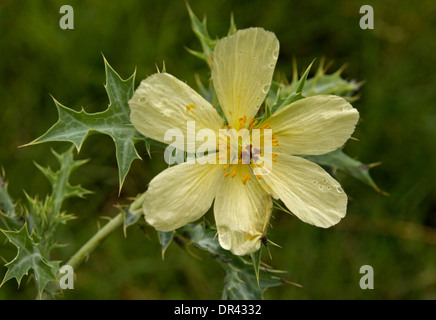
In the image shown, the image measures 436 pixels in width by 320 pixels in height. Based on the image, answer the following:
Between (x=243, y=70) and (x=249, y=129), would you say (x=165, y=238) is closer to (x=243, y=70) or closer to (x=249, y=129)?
(x=249, y=129)

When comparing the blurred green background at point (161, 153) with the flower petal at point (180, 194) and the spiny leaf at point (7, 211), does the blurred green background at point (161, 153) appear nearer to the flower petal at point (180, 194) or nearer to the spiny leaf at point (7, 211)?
the spiny leaf at point (7, 211)

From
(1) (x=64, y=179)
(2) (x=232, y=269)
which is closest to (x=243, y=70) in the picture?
(2) (x=232, y=269)

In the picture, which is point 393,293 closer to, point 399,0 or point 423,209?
point 423,209

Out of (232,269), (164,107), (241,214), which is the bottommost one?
(232,269)

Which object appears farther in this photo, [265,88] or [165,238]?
[165,238]

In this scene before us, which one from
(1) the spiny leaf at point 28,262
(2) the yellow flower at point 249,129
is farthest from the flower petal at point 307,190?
(1) the spiny leaf at point 28,262

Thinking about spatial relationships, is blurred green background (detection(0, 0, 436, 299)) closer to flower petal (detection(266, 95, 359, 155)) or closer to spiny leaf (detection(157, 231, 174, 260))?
spiny leaf (detection(157, 231, 174, 260))
